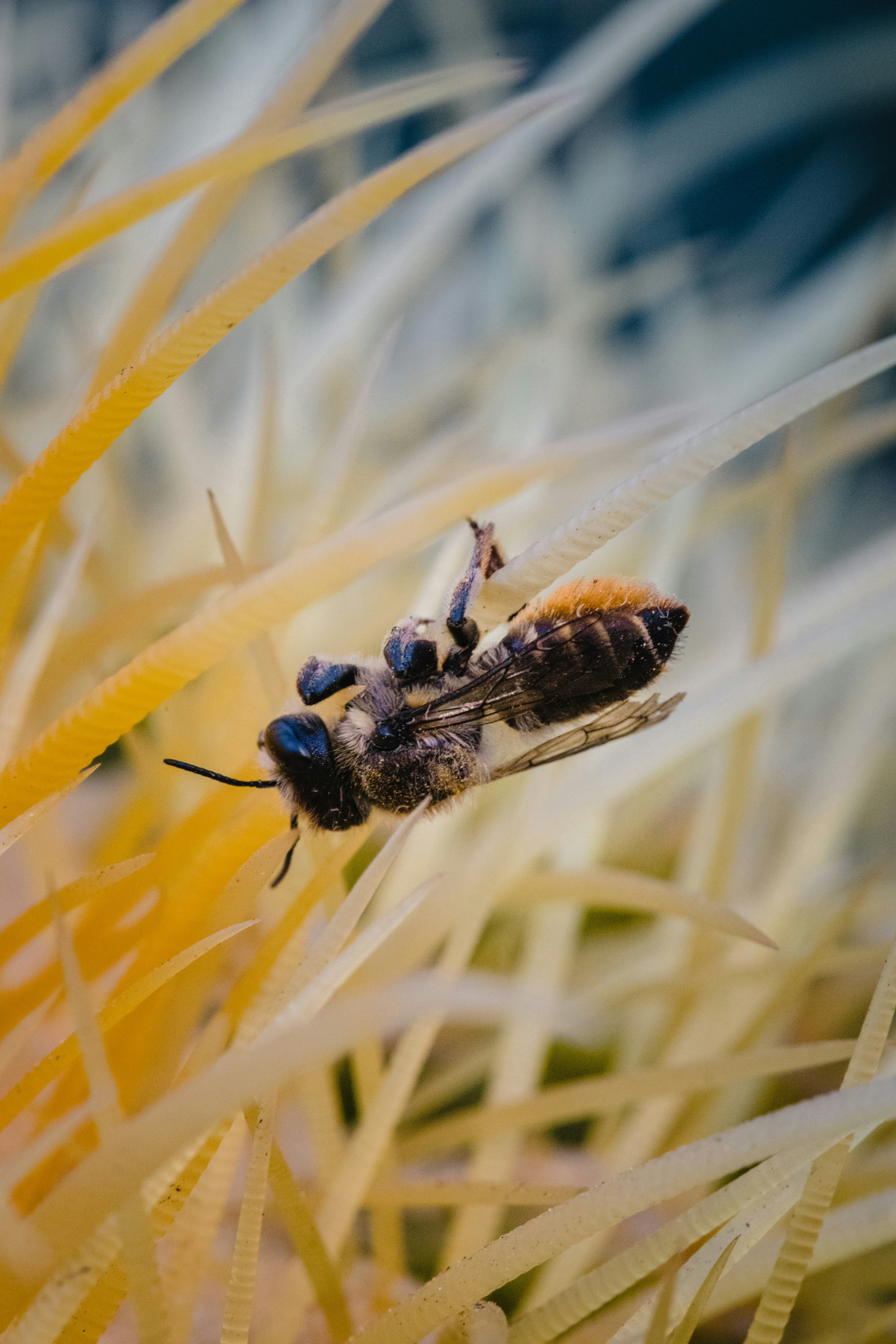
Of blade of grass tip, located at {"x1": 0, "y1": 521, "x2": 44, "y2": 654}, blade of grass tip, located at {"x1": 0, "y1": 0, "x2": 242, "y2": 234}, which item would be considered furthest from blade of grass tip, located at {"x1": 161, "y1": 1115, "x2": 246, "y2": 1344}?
blade of grass tip, located at {"x1": 0, "y1": 0, "x2": 242, "y2": 234}

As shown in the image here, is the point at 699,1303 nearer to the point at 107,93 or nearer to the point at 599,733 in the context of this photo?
the point at 599,733

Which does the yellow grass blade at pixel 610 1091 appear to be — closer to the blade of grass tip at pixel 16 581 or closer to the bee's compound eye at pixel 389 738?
the bee's compound eye at pixel 389 738

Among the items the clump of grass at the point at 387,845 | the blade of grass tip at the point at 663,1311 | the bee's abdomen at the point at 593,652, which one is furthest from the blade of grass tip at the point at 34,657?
the blade of grass tip at the point at 663,1311

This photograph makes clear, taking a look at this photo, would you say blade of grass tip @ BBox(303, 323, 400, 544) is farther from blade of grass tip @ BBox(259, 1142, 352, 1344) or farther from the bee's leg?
blade of grass tip @ BBox(259, 1142, 352, 1344)

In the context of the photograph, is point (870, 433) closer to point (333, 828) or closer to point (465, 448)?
point (465, 448)

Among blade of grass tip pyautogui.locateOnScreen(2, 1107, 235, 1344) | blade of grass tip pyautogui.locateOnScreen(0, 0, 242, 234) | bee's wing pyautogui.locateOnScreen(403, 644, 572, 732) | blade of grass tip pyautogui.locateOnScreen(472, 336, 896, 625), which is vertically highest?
blade of grass tip pyautogui.locateOnScreen(0, 0, 242, 234)

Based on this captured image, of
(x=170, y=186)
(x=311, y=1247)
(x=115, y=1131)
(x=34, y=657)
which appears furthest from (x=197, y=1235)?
(x=170, y=186)
